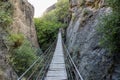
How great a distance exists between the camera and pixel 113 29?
6.63 m

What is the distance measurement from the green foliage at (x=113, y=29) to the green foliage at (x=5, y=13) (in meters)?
5.79

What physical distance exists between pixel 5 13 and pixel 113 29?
751 cm

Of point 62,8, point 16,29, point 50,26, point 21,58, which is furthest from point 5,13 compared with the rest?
point 62,8

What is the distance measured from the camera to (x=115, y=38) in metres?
6.83

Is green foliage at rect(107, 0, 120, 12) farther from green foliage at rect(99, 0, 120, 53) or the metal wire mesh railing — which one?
the metal wire mesh railing

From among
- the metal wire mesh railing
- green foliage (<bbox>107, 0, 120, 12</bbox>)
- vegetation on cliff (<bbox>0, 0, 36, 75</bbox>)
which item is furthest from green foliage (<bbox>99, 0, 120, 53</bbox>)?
vegetation on cliff (<bbox>0, 0, 36, 75</bbox>)

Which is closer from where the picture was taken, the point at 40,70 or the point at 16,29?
the point at 40,70

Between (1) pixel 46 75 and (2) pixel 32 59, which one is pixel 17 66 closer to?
(2) pixel 32 59

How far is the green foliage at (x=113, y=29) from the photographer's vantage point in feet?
21.8

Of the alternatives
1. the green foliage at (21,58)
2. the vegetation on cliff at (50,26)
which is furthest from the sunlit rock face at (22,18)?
the vegetation on cliff at (50,26)

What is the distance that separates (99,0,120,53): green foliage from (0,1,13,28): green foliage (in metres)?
5.79

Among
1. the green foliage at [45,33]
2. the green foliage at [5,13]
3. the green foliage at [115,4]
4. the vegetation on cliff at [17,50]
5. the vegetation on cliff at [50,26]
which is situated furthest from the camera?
the vegetation on cliff at [50,26]

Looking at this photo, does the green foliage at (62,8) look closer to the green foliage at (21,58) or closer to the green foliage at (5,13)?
the green foliage at (5,13)

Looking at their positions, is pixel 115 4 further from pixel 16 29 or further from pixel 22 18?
pixel 22 18
